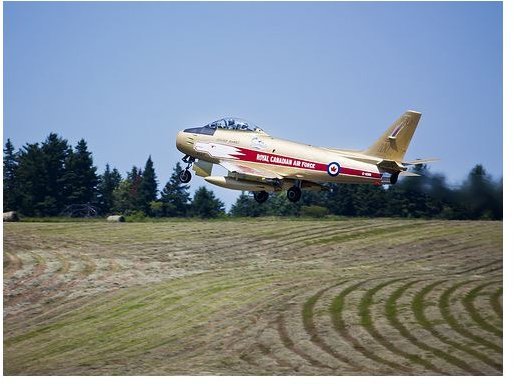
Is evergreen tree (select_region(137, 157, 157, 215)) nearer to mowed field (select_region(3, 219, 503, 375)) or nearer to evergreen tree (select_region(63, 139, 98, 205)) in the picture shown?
evergreen tree (select_region(63, 139, 98, 205))

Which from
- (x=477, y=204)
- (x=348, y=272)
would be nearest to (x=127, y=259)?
(x=348, y=272)

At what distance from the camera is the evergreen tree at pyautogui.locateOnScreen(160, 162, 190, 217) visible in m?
97.9

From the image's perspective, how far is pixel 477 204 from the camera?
71.4 m

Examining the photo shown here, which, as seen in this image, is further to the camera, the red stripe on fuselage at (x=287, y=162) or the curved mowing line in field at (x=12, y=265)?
the curved mowing line in field at (x=12, y=265)

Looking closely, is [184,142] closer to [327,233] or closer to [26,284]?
[26,284]

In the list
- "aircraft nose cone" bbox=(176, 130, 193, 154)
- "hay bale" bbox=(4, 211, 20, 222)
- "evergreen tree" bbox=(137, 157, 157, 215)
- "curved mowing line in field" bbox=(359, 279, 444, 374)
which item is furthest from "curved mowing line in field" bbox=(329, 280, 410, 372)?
"evergreen tree" bbox=(137, 157, 157, 215)

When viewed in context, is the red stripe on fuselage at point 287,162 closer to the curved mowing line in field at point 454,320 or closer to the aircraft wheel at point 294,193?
the aircraft wheel at point 294,193

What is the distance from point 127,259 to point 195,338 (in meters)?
14.3

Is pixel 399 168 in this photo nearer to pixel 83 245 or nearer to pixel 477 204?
pixel 477 204

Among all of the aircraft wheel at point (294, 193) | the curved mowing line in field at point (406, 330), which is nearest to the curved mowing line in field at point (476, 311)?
the curved mowing line in field at point (406, 330)

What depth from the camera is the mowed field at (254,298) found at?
53.7 metres

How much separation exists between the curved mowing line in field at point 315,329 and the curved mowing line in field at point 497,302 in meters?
9.50

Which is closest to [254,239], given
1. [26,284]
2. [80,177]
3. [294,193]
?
[294,193]
